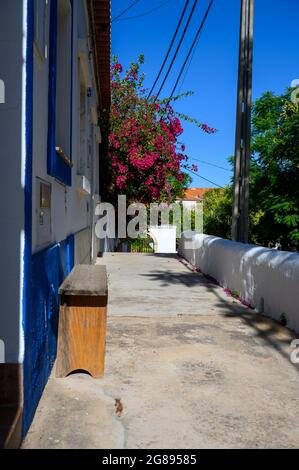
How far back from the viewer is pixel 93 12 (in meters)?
8.15

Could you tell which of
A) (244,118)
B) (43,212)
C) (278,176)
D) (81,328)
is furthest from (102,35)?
(278,176)

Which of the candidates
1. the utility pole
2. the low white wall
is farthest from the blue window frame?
the utility pole

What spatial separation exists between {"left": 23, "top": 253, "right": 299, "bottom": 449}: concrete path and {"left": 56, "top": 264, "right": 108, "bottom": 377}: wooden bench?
137 millimetres

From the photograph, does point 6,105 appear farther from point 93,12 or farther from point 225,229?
point 225,229

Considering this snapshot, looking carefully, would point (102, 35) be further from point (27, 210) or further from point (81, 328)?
point (27, 210)

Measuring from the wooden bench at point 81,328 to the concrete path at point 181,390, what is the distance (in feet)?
→ 0.45

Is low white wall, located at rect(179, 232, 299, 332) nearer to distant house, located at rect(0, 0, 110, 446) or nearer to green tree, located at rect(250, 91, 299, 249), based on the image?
distant house, located at rect(0, 0, 110, 446)

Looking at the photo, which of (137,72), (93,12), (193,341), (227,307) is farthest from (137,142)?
(193,341)

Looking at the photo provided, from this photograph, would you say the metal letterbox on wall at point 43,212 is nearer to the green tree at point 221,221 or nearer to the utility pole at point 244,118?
the utility pole at point 244,118

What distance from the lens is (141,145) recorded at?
15664 mm

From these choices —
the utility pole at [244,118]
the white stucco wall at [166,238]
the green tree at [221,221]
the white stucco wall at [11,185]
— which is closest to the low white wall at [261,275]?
the utility pole at [244,118]

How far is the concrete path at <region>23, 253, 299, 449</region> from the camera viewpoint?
283cm

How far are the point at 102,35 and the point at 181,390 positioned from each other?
7613mm

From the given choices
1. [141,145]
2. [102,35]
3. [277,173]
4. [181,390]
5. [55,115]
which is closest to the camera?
[181,390]
